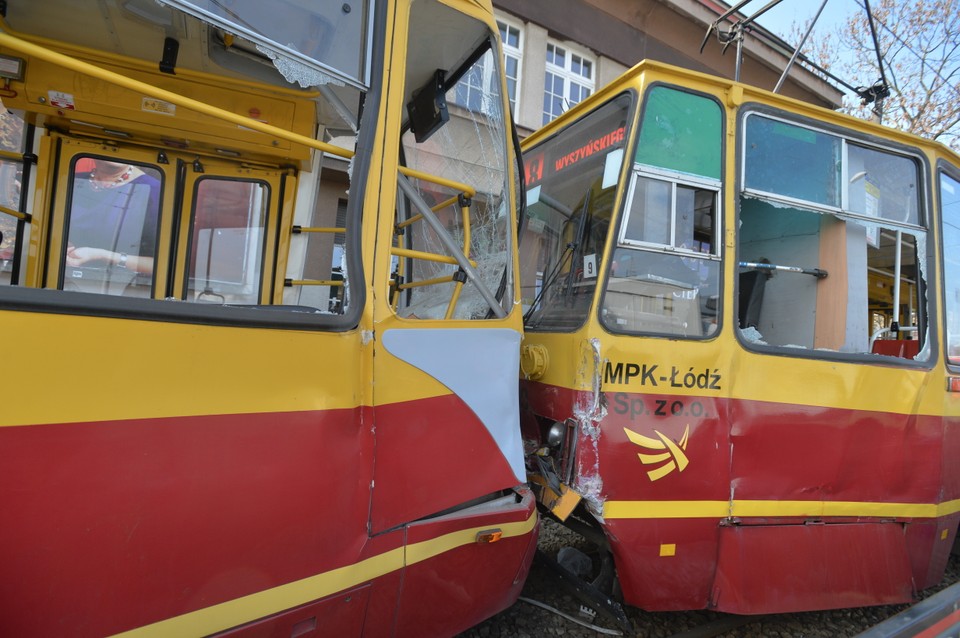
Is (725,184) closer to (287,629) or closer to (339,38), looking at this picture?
(339,38)

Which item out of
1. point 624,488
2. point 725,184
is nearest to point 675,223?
point 725,184

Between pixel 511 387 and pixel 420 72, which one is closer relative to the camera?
pixel 511 387

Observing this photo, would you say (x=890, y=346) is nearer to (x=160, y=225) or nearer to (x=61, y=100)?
(x=160, y=225)

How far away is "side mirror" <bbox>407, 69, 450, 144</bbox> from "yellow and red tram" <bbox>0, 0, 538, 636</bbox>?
0.01 metres

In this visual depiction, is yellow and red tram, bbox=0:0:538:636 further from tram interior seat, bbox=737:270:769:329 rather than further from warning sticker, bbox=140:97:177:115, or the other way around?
tram interior seat, bbox=737:270:769:329

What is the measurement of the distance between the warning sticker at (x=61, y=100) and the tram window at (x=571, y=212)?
8.14ft

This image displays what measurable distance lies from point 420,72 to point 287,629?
235 cm

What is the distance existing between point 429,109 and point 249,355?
67.2 inches

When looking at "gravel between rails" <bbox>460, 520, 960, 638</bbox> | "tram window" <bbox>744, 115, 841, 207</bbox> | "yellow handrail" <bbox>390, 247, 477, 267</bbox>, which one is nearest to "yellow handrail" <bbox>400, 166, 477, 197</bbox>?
"yellow handrail" <bbox>390, 247, 477, 267</bbox>

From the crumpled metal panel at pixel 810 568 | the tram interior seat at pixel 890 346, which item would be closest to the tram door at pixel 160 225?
the crumpled metal panel at pixel 810 568

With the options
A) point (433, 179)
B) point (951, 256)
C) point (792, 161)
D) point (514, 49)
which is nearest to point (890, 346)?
point (951, 256)

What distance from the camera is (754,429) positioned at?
102 inches

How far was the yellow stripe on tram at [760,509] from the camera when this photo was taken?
2406mm

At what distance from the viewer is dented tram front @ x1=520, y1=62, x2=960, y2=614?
2.45 meters
